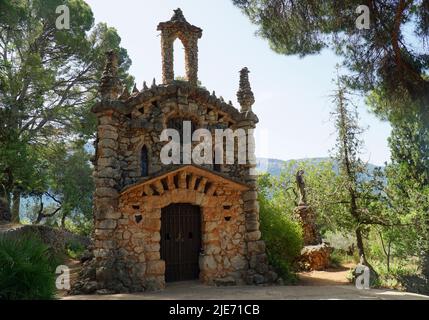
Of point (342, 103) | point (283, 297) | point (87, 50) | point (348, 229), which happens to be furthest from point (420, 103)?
point (87, 50)

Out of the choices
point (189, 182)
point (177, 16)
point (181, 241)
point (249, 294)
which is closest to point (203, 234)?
point (181, 241)

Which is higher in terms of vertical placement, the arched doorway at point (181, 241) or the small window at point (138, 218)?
the small window at point (138, 218)

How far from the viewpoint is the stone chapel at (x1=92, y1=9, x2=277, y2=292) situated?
9688 millimetres

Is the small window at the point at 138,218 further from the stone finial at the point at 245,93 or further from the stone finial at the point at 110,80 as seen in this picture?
the stone finial at the point at 245,93

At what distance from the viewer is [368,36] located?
10.5 meters

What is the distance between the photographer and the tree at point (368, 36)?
32.6 ft

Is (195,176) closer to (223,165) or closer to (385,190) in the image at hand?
(223,165)

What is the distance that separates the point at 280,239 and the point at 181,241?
3334mm

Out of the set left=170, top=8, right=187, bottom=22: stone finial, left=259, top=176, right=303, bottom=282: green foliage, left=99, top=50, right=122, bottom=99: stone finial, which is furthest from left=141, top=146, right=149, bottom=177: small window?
left=259, top=176, right=303, bottom=282: green foliage

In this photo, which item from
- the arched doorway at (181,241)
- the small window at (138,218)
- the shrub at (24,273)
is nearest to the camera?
the shrub at (24,273)

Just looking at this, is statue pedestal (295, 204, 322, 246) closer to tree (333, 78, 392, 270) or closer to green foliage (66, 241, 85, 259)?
tree (333, 78, 392, 270)

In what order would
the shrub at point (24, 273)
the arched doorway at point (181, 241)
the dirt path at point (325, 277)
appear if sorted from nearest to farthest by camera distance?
the shrub at point (24, 273) < the arched doorway at point (181, 241) < the dirt path at point (325, 277)

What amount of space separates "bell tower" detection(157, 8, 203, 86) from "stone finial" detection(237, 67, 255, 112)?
1.47 metres

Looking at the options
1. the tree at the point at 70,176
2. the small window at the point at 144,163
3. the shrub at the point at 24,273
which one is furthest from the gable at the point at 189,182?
the tree at the point at 70,176
